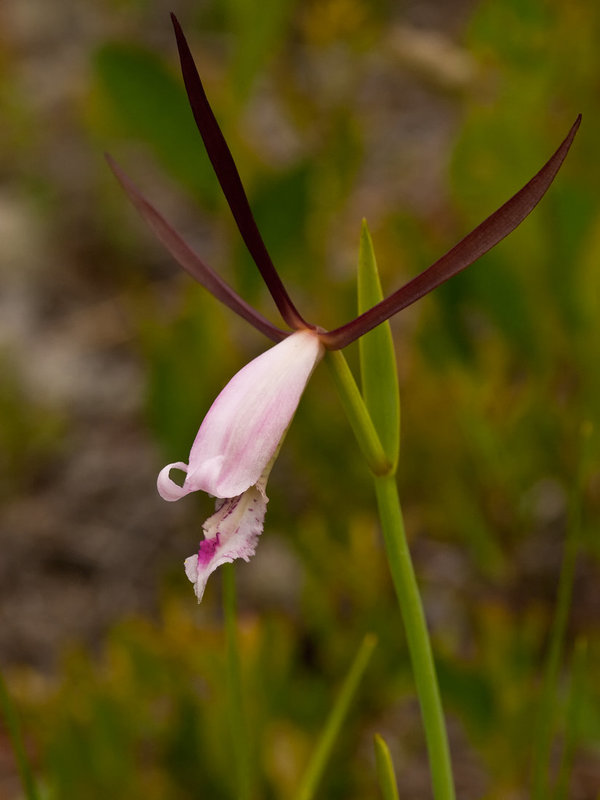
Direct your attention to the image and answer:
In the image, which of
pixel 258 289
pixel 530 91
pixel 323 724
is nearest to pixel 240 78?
pixel 258 289

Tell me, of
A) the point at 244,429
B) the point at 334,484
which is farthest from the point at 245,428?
the point at 334,484

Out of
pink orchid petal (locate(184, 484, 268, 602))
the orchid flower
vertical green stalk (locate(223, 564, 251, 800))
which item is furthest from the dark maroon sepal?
vertical green stalk (locate(223, 564, 251, 800))

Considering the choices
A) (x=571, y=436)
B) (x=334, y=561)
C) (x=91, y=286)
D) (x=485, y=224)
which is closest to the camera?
(x=485, y=224)

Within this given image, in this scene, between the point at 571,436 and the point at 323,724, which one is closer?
the point at 323,724

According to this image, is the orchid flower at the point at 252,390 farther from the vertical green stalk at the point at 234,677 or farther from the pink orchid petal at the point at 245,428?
the vertical green stalk at the point at 234,677

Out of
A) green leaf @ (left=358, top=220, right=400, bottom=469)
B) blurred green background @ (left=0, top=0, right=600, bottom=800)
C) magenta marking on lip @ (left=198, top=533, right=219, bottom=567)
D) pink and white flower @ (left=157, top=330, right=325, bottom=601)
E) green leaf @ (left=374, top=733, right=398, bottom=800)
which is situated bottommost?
green leaf @ (left=374, top=733, right=398, bottom=800)

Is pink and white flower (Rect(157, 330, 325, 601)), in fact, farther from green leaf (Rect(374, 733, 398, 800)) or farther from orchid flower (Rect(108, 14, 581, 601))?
green leaf (Rect(374, 733, 398, 800))

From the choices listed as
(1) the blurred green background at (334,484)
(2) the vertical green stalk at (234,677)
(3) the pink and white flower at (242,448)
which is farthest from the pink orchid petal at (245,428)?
(1) the blurred green background at (334,484)

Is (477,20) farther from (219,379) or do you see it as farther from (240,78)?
(219,379)
